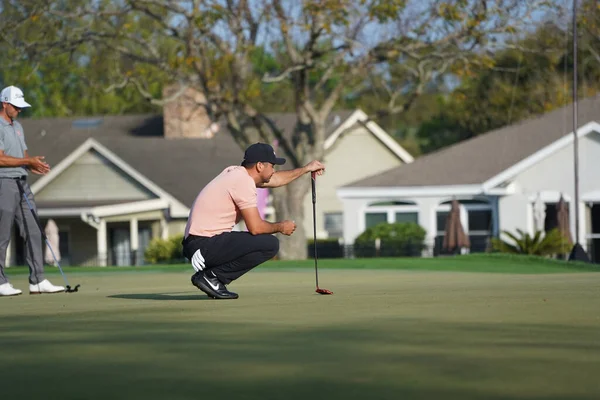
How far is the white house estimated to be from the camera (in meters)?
39.1

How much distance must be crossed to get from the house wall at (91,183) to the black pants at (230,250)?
38.9 meters

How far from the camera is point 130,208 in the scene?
47812 mm

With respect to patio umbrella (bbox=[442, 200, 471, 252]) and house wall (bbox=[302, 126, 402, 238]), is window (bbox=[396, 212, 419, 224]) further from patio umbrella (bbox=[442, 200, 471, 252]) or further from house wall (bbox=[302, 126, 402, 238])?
house wall (bbox=[302, 126, 402, 238])

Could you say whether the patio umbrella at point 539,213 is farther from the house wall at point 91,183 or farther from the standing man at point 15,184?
the standing man at point 15,184

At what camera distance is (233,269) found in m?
11.4

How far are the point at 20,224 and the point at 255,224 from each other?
3455mm

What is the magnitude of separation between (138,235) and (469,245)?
1766 cm

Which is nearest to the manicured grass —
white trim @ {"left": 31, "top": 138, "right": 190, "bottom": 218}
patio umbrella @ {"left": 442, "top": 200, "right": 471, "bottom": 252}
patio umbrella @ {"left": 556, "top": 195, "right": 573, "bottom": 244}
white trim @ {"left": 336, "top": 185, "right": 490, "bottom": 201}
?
patio umbrella @ {"left": 556, "top": 195, "right": 573, "bottom": 244}

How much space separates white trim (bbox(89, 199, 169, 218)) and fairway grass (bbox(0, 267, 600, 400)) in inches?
1401

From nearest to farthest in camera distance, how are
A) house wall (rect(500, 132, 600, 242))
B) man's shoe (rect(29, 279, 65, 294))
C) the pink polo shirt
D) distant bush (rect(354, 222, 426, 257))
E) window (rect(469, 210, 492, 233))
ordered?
the pink polo shirt
man's shoe (rect(29, 279, 65, 294))
house wall (rect(500, 132, 600, 242))
distant bush (rect(354, 222, 426, 257))
window (rect(469, 210, 492, 233))

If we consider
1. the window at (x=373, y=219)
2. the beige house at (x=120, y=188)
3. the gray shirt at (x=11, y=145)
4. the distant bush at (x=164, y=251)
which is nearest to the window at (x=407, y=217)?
the window at (x=373, y=219)

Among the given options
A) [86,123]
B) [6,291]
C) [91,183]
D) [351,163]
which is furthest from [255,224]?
[86,123]

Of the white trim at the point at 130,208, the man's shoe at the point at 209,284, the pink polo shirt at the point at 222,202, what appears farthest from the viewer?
the white trim at the point at 130,208

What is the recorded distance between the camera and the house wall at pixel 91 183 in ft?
164
